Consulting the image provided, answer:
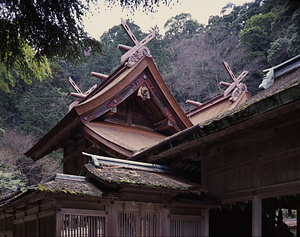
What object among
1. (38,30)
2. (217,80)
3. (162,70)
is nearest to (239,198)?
(38,30)

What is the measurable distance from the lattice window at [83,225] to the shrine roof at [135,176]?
743 mm

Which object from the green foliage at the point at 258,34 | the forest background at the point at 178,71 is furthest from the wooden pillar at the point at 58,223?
the green foliage at the point at 258,34

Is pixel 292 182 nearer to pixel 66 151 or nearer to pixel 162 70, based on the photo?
pixel 66 151

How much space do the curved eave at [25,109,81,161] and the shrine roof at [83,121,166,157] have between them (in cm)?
61

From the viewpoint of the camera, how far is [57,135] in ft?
45.4

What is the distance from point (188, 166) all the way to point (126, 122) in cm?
423

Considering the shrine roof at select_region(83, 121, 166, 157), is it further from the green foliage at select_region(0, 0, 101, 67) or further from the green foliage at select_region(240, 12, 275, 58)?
the green foliage at select_region(240, 12, 275, 58)

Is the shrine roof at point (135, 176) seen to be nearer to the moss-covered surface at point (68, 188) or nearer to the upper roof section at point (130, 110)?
the moss-covered surface at point (68, 188)

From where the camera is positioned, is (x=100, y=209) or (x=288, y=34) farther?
(x=288, y=34)

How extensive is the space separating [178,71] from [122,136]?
2962 centimetres

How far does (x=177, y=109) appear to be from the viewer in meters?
13.3

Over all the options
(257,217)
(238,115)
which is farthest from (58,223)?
(238,115)

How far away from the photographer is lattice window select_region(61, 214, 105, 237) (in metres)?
7.65

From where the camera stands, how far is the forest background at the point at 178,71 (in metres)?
30.9
